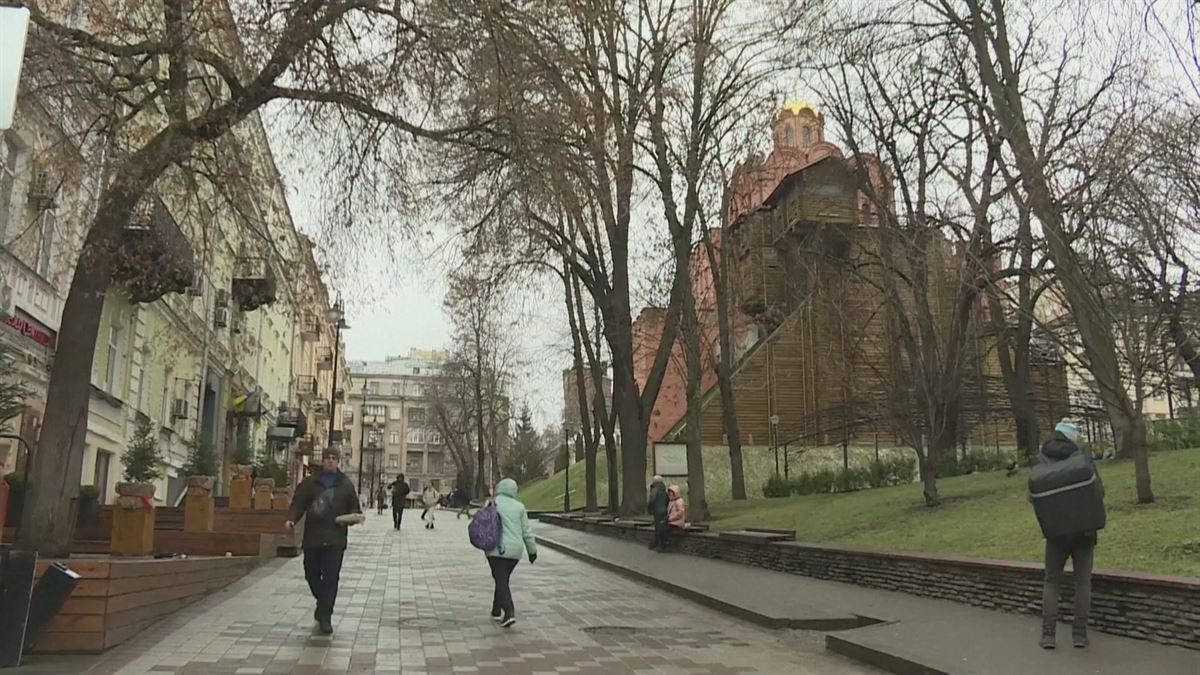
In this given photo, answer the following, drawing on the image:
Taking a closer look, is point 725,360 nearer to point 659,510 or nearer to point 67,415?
point 659,510

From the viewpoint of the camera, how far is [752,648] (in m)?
8.88

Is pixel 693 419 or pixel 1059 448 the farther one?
pixel 693 419

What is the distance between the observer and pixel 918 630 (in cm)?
884

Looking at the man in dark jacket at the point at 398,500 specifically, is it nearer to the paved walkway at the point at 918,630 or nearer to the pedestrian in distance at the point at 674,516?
the pedestrian in distance at the point at 674,516

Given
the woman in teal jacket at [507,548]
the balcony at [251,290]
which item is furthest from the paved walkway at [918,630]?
the balcony at [251,290]

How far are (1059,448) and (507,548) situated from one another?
5.62 meters

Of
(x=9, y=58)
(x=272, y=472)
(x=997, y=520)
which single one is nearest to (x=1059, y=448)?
(x=997, y=520)

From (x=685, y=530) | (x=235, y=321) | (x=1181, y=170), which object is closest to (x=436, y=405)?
(x=235, y=321)

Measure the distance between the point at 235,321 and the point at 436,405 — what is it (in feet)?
109

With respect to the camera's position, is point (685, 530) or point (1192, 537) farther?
point (685, 530)

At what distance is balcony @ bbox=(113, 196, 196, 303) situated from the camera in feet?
41.5

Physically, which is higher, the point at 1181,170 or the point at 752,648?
the point at 1181,170

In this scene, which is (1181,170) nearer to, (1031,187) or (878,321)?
(1031,187)

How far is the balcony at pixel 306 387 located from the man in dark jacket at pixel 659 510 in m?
43.7
